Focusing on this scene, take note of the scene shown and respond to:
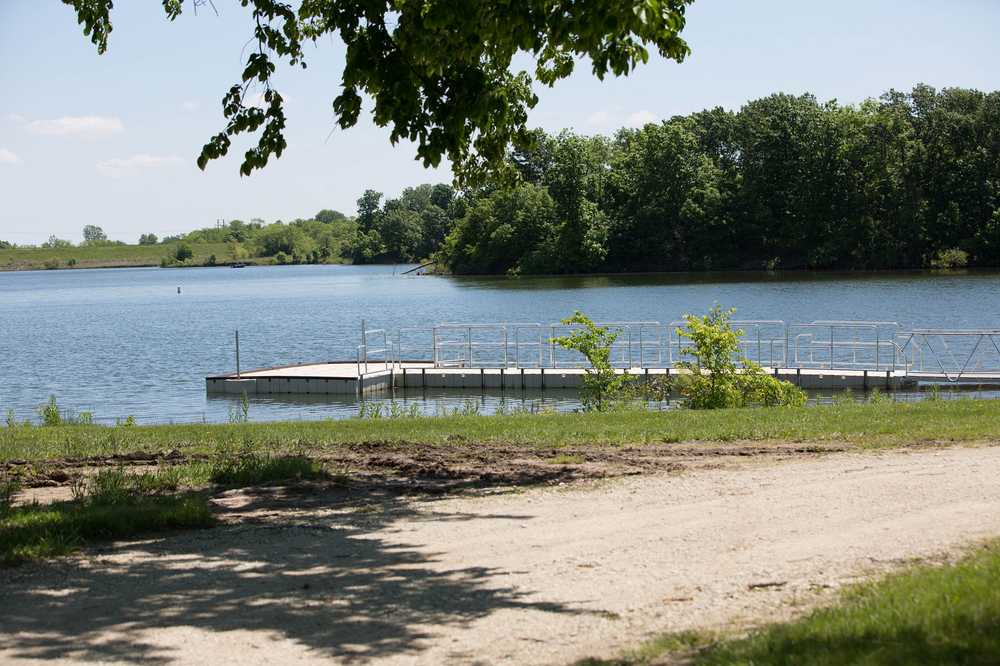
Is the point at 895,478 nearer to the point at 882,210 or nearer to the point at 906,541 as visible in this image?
the point at 906,541

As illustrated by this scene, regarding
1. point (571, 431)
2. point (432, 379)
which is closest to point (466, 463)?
point (571, 431)

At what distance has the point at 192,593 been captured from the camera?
285 inches

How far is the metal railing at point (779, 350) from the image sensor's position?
30375 millimetres

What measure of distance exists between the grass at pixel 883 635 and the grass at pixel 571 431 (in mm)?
6680

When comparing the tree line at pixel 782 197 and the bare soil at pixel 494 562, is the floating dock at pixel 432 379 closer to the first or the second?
the bare soil at pixel 494 562

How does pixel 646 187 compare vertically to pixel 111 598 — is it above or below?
above

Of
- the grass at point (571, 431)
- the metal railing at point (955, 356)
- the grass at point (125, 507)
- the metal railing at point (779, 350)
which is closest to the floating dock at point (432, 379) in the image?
the metal railing at point (779, 350)

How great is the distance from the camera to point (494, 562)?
786 centimetres

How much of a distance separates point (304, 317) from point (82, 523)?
60322mm

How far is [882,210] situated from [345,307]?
150ft

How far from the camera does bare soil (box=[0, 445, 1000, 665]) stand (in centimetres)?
630

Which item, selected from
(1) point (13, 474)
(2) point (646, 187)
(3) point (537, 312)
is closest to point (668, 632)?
(1) point (13, 474)

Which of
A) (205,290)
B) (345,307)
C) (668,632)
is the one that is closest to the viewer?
(668,632)

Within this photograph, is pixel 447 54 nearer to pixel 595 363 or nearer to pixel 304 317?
pixel 595 363
